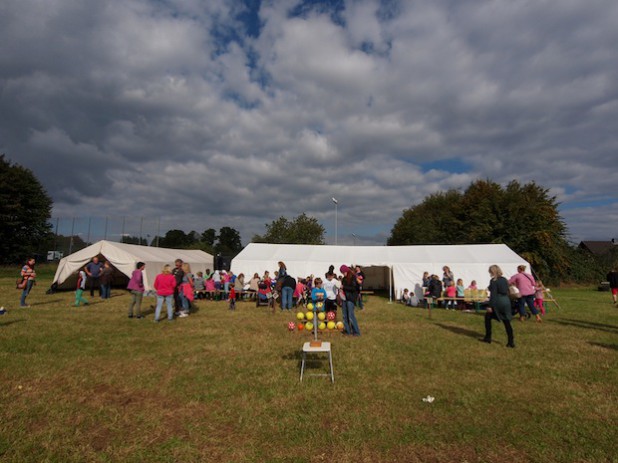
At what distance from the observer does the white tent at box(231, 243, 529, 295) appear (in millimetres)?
17172

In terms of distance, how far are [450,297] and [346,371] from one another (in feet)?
34.0

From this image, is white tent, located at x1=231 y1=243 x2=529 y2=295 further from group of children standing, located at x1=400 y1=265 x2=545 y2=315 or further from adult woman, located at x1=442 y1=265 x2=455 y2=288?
group of children standing, located at x1=400 y1=265 x2=545 y2=315

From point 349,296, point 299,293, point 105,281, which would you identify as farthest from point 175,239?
point 349,296

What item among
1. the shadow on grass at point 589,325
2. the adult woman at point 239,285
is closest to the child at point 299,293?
the adult woman at point 239,285

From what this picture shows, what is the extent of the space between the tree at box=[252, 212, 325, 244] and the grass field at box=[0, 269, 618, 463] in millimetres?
37891

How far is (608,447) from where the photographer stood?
137 inches

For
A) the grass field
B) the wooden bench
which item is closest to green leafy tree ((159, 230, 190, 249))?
the wooden bench

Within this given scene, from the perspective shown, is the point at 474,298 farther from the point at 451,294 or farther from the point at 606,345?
A: the point at 606,345

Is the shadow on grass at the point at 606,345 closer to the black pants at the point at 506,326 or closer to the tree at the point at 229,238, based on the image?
the black pants at the point at 506,326

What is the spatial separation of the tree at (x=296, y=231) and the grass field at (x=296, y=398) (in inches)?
1492

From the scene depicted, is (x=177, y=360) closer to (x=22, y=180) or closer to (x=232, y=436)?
(x=232, y=436)

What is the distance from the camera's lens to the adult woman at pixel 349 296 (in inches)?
322

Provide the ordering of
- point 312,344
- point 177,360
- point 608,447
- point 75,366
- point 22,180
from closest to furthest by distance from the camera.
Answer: point 608,447 → point 312,344 → point 75,366 → point 177,360 → point 22,180

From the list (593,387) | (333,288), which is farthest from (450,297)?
(593,387)
